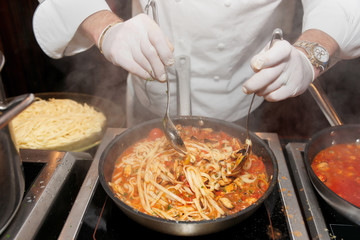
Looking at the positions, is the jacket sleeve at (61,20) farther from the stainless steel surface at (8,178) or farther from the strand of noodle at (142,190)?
the stainless steel surface at (8,178)

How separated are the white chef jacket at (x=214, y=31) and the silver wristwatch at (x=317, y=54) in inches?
7.4

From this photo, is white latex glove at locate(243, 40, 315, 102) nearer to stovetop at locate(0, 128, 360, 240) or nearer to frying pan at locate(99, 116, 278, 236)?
frying pan at locate(99, 116, 278, 236)

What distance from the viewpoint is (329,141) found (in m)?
1.83

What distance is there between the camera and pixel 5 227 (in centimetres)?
125

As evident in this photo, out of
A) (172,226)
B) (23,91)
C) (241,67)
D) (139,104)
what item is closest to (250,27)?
(241,67)

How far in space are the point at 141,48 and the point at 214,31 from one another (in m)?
0.67

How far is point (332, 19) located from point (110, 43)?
136 cm

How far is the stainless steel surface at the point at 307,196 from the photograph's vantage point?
1388mm

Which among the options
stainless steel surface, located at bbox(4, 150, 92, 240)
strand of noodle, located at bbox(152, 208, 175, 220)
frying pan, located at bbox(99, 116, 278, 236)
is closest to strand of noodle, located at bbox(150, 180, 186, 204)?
strand of noodle, located at bbox(152, 208, 175, 220)

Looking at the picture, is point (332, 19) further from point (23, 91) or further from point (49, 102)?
point (23, 91)

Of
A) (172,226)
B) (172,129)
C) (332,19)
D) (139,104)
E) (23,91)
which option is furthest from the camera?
(23,91)

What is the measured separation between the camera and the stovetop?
54.0 inches

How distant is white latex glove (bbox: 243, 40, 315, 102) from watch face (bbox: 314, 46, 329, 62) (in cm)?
8

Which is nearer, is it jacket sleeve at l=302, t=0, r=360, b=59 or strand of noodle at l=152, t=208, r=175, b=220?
strand of noodle at l=152, t=208, r=175, b=220
